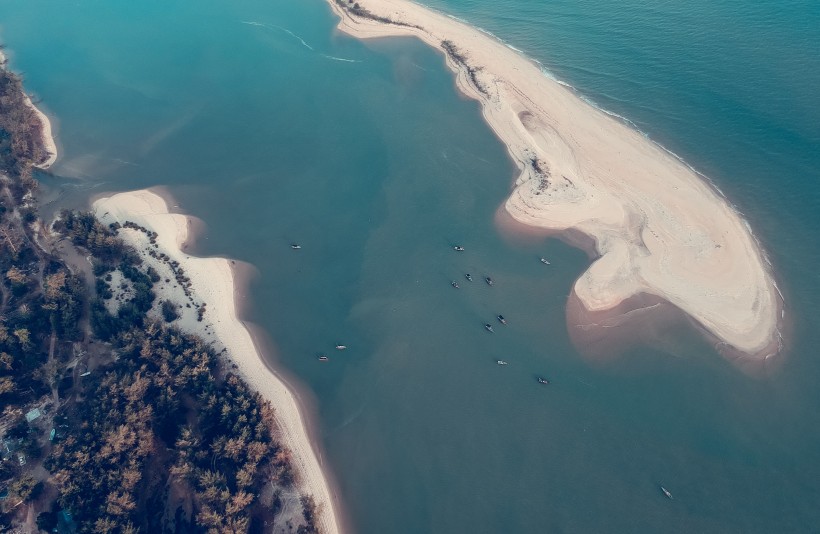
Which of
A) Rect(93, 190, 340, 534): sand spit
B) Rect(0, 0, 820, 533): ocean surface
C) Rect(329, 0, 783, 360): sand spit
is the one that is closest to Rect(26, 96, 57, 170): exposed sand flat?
Rect(0, 0, 820, 533): ocean surface

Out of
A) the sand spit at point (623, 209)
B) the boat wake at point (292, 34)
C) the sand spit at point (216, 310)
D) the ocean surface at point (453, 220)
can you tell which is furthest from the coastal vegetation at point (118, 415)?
the boat wake at point (292, 34)

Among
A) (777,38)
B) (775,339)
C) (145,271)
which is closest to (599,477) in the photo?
(775,339)

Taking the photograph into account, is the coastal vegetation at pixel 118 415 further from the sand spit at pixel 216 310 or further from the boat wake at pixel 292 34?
the boat wake at pixel 292 34

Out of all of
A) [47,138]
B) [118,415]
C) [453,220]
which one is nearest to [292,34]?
[47,138]

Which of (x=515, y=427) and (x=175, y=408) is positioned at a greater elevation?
(x=515, y=427)

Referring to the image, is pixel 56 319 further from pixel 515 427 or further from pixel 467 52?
pixel 467 52
